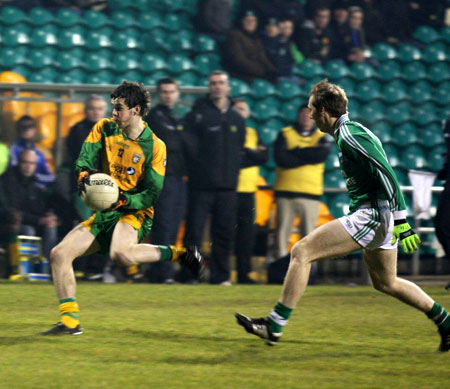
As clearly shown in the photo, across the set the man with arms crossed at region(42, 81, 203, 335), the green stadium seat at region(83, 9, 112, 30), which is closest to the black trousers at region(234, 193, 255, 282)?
the man with arms crossed at region(42, 81, 203, 335)

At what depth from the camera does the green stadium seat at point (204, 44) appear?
14930 mm

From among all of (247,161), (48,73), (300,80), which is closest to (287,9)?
(300,80)

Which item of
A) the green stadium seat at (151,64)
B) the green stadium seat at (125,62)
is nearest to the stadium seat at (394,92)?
the green stadium seat at (151,64)

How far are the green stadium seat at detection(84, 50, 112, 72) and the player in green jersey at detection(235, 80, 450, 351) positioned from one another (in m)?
9.05

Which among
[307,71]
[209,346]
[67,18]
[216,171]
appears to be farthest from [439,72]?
[209,346]

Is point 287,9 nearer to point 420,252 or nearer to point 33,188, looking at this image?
point 420,252

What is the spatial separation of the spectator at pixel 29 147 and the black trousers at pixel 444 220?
440 centimetres

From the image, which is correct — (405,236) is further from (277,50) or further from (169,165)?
(277,50)

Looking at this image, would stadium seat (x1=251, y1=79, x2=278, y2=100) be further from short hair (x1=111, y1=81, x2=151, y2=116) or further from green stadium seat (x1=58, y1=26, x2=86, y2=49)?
short hair (x1=111, y1=81, x2=151, y2=116)

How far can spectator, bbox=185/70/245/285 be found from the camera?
10.4m

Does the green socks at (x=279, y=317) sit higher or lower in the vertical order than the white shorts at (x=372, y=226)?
lower

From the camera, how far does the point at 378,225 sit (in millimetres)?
5586

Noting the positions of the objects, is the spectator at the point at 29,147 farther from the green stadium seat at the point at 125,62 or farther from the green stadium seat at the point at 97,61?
the green stadium seat at the point at 125,62

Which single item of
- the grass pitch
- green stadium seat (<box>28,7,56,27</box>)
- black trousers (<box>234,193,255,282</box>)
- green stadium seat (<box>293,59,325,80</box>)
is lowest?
the grass pitch
